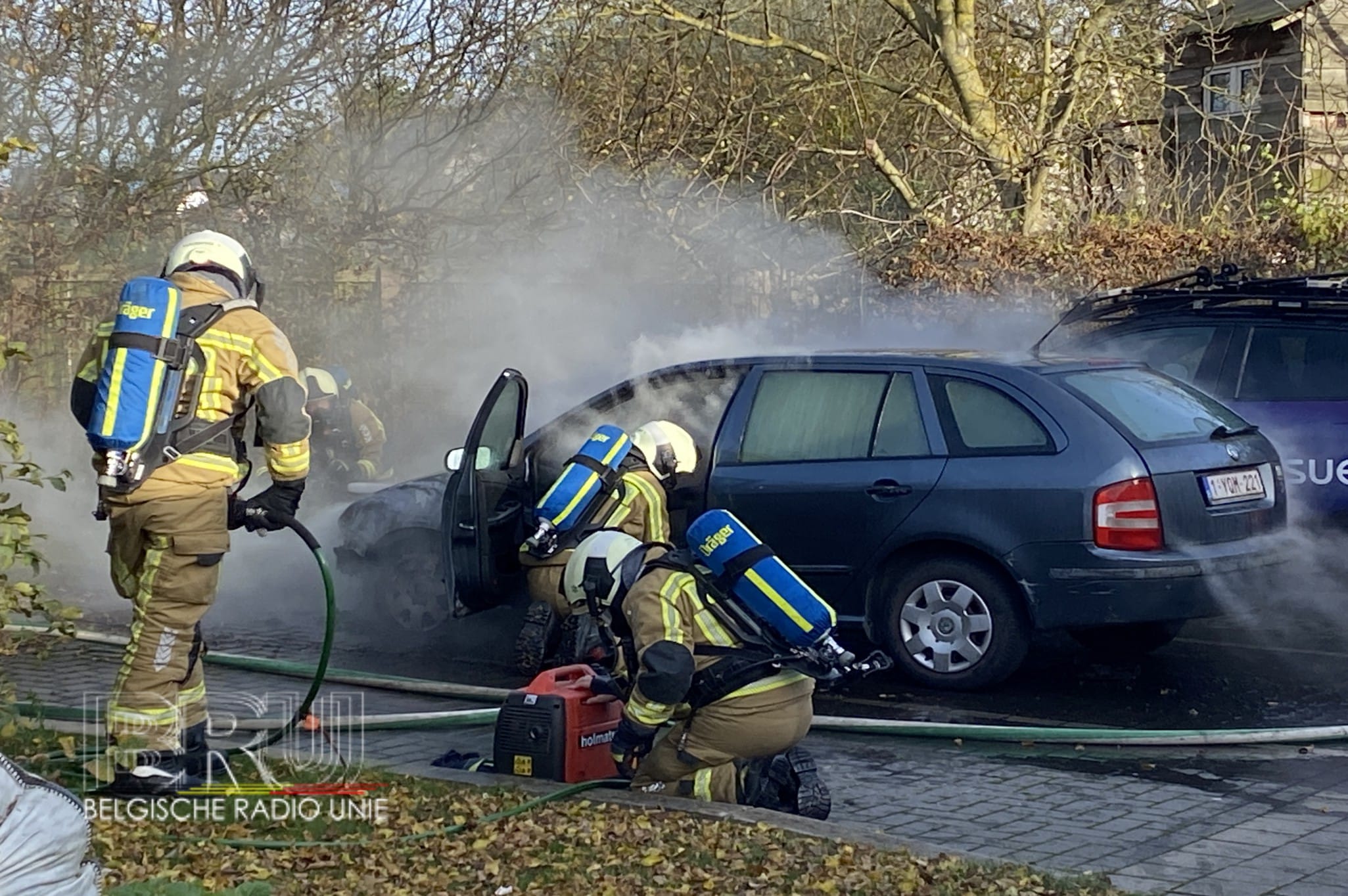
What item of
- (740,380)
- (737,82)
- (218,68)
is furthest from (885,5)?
(740,380)

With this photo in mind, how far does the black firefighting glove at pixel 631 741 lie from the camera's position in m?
5.52

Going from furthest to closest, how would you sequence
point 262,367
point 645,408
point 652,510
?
point 645,408
point 652,510
point 262,367

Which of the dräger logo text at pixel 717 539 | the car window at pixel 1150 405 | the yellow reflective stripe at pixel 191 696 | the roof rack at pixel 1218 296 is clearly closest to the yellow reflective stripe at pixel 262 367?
the yellow reflective stripe at pixel 191 696

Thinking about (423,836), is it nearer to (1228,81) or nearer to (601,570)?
(601,570)

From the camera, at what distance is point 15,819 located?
127 inches

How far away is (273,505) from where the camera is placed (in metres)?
5.79

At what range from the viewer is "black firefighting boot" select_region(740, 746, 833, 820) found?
5.69 m

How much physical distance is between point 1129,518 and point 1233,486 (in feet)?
2.24

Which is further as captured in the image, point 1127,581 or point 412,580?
point 412,580

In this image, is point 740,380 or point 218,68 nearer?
point 740,380

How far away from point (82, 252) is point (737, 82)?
8.23m

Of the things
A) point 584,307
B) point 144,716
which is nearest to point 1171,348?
point 144,716

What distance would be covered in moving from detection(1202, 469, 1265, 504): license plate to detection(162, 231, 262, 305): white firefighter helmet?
14.2 feet

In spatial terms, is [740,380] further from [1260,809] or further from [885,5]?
[885,5]
